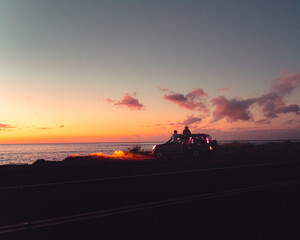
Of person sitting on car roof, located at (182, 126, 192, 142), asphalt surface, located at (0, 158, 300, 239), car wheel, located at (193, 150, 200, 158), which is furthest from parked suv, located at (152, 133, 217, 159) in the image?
asphalt surface, located at (0, 158, 300, 239)

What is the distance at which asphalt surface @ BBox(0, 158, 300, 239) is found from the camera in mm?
4672

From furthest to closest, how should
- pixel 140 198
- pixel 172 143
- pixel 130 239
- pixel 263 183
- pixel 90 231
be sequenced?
pixel 172 143 → pixel 263 183 → pixel 140 198 → pixel 90 231 → pixel 130 239

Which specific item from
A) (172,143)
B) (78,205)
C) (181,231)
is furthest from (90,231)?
(172,143)

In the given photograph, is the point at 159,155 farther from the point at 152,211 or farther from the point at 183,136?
the point at 152,211

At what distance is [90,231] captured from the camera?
468cm

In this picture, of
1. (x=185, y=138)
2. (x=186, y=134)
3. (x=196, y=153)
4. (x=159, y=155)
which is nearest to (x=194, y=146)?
(x=196, y=153)

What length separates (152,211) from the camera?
234 inches

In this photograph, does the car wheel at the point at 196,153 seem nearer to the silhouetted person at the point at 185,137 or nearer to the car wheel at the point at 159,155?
the silhouetted person at the point at 185,137

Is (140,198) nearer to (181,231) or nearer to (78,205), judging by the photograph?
(78,205)

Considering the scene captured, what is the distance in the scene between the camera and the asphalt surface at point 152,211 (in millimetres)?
4672

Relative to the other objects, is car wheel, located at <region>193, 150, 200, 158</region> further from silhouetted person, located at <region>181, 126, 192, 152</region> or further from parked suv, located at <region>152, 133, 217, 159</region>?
silhouetted person, located at <region>181, 126, 192, 152</region>

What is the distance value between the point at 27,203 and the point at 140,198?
2814mm

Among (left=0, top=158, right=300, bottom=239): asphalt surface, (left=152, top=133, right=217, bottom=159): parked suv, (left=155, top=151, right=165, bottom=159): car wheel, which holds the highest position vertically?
(left=152, top=133, right=217, bottom=159): parked suv

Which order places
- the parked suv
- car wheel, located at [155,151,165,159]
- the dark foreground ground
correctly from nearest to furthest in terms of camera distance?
the dark foreground ground
the parked suv
car wheel, located at [155,151,165,159]
